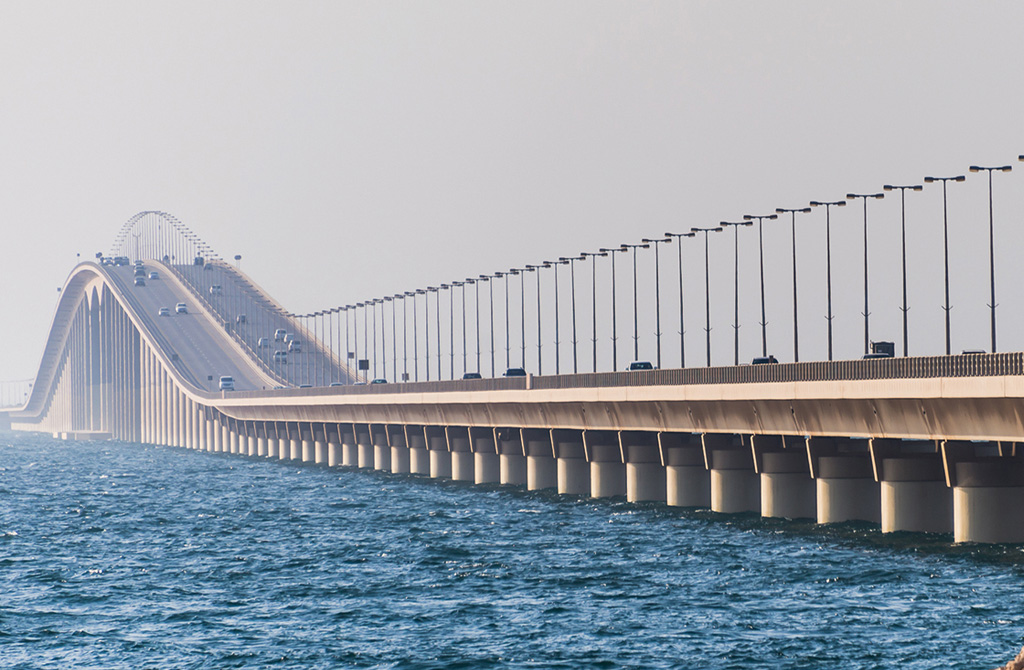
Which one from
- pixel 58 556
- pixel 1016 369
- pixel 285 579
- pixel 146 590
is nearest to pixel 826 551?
pixel 1016 369

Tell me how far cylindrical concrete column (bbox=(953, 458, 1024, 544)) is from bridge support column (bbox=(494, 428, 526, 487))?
53.5m

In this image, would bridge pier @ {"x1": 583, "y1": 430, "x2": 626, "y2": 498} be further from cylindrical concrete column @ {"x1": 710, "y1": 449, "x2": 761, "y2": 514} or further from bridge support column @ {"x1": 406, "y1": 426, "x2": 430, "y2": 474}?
bridge support column @ {"x1": 406, "y1": 426, "x2": 430, "y2": 474}

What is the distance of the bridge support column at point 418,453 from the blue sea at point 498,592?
46.3m

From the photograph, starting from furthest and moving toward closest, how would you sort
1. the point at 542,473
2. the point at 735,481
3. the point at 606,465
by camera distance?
the point at 542,473
the point at 606,465
the point at 735,481

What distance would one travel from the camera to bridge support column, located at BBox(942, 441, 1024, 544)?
56.6m

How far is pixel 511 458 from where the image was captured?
4343 inches

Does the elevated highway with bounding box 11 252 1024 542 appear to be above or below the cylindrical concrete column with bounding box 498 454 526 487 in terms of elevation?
above

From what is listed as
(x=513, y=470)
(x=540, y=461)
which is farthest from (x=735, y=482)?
(x=513, y=470)

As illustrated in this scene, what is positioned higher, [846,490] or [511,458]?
[846,490]

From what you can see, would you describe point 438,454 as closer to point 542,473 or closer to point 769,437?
point 542,473

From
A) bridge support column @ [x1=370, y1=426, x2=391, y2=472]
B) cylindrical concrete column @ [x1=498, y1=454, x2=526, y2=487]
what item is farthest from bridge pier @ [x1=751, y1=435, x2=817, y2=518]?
bridge support column @ [x1=370, y1=426, x2=391, y2=472]

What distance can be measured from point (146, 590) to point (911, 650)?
2311cm

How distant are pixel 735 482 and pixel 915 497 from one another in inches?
616

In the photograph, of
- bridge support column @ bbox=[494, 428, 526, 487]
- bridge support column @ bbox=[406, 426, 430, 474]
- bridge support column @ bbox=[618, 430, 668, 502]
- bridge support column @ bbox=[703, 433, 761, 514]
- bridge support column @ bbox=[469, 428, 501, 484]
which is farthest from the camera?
bridge support column @ bbox=[406, 426, 430, 474]
